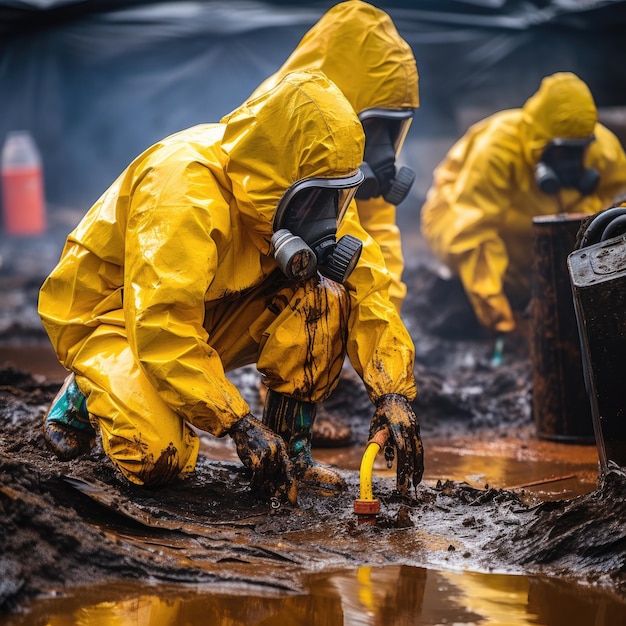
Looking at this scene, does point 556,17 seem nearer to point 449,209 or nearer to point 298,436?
point 449,209

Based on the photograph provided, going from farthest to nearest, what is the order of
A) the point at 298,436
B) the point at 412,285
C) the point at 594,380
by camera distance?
the point at 412,285 < the point at 298,436 < the point at 594,380

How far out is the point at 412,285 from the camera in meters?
7.51

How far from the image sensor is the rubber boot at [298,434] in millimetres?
3375

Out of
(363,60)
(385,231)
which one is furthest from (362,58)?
(385,231)

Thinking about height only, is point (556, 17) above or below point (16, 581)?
above

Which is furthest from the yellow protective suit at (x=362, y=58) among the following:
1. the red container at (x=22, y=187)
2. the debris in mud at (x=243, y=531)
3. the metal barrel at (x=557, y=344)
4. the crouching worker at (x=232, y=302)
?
the red container at (x=22, y=187)

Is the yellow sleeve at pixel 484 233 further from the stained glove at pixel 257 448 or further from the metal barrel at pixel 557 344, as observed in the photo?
the stained glove at pixel 257 448

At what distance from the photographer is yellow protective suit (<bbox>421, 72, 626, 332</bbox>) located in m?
5.82

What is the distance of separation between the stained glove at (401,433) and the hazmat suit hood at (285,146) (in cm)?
63

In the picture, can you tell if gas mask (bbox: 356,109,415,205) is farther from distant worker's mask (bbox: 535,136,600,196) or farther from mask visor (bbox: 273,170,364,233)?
distant worker's mask (bbox: 535,136,600,196)

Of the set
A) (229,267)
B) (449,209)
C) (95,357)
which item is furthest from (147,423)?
(449,209)

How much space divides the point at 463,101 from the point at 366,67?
16.2 feet

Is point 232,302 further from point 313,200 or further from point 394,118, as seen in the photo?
point 394,118

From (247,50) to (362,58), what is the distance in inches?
163
